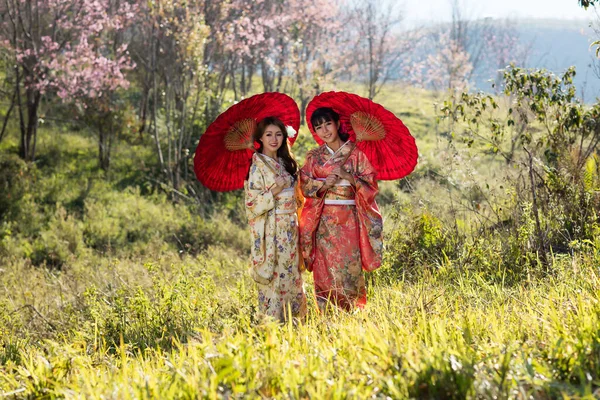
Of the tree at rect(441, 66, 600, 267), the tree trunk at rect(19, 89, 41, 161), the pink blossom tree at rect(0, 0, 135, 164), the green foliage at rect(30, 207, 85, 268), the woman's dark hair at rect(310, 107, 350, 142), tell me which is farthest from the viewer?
the tree trunk at rect(19, 89, 41, 161)

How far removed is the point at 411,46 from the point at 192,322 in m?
35.8

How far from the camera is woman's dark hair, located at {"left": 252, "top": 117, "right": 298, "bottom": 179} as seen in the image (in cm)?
438

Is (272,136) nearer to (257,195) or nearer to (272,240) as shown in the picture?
(257,195)

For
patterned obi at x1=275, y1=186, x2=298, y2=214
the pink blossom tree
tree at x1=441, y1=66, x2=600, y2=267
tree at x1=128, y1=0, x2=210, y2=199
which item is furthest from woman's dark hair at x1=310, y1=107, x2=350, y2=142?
the pink blossom tree

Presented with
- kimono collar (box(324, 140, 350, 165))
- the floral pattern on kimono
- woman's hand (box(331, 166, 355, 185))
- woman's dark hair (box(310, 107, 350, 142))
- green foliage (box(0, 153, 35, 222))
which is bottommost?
green foliage (box(0, 153, 35, 222))

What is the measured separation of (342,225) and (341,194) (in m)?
0.23

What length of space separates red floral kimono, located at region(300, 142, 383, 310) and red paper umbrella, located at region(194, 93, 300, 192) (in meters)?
0.37

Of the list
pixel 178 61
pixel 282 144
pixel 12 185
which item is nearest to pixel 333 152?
pixel 282 144

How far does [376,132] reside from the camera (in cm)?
450

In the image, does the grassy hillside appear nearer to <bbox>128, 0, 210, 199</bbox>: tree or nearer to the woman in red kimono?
the woman in red kimono

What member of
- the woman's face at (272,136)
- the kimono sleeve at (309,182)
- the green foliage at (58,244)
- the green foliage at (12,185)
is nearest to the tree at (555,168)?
the kimono sleeve at (309,182)

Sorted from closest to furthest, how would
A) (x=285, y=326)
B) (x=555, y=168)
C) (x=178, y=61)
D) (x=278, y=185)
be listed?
(x=285, y=326) < (x=278, y=185) < (x=555, y=168) < (x=178, y=61)

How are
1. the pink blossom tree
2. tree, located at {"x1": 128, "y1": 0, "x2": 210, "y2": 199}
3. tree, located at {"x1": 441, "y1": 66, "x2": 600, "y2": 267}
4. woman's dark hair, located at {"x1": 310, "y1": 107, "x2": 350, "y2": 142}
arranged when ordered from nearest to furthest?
1. woman's dark hair, located at {"x1": 310, "y1": 107, "x2": 350, "y2": 142}
2. tree, located at {"x1": 441, "y1": 66, "x2": 600, "y2": 267}
3. tree, located at {"x1": 128, "y1": 0, "x2": 210, "y2": 199}
4. the pink blossom tree

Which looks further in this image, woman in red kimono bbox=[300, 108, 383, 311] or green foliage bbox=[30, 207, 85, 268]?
green foliage bbox=[30, 207, 85, 268]
